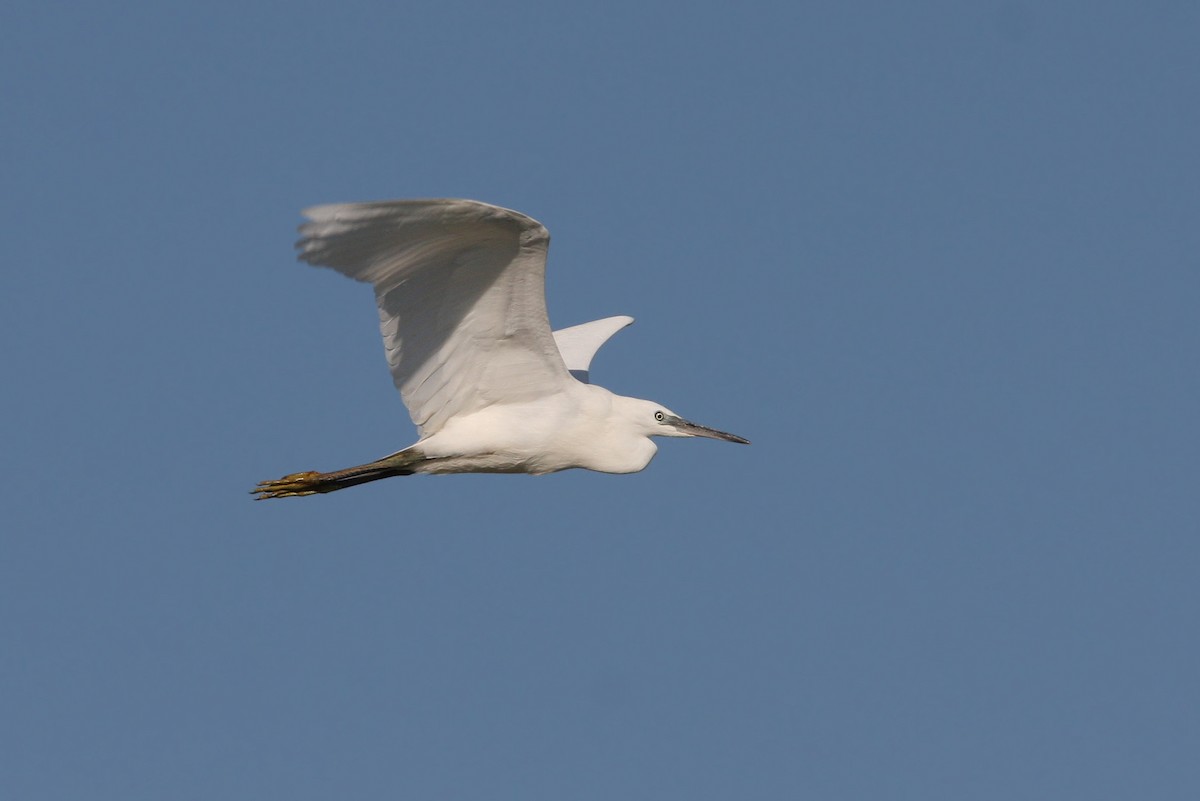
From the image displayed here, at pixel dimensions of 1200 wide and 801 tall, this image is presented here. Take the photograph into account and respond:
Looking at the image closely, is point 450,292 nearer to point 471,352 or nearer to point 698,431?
point 471,352

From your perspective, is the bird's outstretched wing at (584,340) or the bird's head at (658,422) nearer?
the bird's head at (658,422)

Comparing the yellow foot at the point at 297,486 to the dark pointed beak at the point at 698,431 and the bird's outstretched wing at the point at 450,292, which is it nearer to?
the bird's outstretched wing at the point at 450,292

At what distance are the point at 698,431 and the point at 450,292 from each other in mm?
3261

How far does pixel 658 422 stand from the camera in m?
13.7

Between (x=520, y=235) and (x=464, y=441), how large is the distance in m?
2.25

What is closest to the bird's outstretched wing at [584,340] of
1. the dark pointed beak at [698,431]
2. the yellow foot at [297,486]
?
the dark pointed beak at [698,431]

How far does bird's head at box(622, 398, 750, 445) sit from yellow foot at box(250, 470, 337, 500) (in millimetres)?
2623

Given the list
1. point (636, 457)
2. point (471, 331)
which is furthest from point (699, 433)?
point (471, 331)

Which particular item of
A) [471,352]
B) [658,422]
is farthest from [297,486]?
[658,422]

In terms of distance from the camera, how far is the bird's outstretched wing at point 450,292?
10.6 metres

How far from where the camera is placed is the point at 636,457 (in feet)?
44.2

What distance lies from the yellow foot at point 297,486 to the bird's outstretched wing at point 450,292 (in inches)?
46.8

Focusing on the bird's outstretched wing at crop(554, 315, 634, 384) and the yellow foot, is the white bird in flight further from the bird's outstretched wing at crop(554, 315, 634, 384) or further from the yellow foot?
the bird's outstretched wing at crop(554, 315, 634, 384)

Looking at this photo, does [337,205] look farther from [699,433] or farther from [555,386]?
[699,433]
